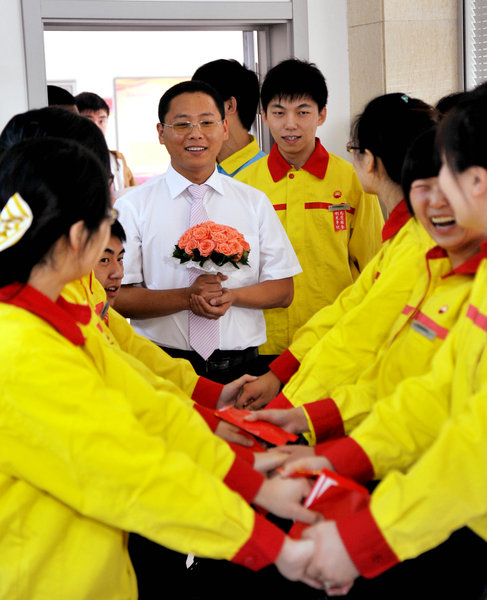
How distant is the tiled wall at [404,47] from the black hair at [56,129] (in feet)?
9.40

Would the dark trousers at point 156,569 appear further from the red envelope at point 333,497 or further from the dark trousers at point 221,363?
the dark trousers at point 221,363

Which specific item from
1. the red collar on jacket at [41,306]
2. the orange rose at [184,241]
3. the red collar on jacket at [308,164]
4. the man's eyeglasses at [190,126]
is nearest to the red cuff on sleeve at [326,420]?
the red collar on jacket at [41,306]

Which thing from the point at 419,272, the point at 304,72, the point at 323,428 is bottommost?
the point at 323,428

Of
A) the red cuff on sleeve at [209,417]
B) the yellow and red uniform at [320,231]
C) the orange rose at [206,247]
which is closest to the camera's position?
the red cuff on sleeve at [209,417]

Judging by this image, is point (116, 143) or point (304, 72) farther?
point (116, 143)

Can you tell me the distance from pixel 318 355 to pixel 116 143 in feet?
24.0

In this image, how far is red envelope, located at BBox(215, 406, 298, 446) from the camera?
6.72ft

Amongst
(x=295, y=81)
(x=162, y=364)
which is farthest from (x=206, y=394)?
(x=295, y=81)

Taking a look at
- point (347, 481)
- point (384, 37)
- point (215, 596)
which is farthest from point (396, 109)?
point (384, 37)

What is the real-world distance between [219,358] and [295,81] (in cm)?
150

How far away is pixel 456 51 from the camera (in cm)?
460

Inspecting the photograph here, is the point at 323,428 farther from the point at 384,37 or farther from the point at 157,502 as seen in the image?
the point at 384,37

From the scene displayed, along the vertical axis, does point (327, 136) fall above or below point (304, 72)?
below

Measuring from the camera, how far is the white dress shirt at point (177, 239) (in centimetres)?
305
